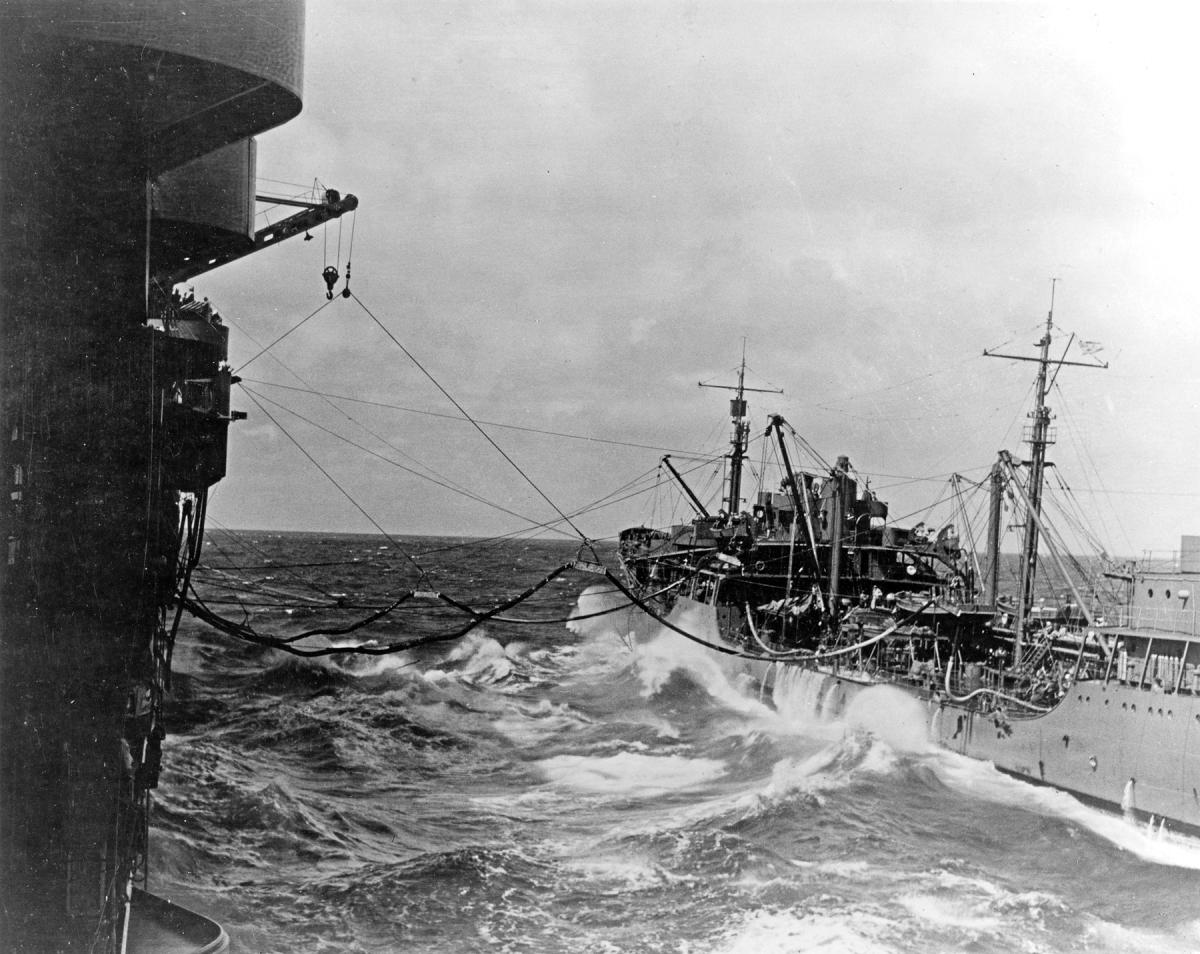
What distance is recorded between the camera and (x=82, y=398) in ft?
24.3

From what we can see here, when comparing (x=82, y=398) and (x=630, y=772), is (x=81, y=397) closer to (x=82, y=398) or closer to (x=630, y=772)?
(x=82, y=398)

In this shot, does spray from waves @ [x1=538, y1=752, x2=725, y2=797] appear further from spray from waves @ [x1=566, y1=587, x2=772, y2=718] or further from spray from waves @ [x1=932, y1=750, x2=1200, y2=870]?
spray from waves @ [x1=566, y1=587, x2=772, y2=718]

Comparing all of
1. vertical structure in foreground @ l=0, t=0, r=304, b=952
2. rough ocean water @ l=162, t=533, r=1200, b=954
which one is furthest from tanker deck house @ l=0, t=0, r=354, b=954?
rough ocean water @ l=162, t=533, r=1200, b=954

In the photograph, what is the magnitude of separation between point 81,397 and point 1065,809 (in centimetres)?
2678

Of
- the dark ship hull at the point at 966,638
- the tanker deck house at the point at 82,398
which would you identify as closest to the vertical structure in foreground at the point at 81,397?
the tanker deck house at the point at 82,398

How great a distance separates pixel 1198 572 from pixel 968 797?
8.96 m

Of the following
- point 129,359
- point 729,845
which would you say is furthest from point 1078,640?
point 129,359

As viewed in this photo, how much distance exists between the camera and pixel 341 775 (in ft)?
80.1

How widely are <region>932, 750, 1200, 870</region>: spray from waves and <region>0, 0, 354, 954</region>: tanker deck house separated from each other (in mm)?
23747

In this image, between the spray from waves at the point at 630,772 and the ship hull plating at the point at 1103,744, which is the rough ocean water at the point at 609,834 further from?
the ship hull plating at the point at 1103,744

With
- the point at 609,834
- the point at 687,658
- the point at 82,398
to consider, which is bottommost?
the point at 687,658

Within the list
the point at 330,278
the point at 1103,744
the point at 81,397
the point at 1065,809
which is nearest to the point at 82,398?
the point at 81,397

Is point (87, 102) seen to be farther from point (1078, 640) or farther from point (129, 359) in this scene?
point (1078, 640)

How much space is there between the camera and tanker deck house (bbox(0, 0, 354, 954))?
7.13 metres
